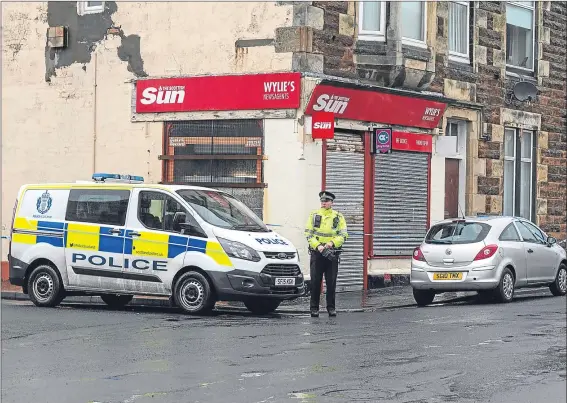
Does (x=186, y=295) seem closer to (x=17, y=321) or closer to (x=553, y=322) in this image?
(x=17, y=321)

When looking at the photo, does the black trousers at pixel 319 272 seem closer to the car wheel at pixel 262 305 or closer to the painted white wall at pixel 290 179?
the car wheel at pixel 262 305

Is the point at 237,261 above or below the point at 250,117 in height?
below

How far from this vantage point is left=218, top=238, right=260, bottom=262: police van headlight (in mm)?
17469

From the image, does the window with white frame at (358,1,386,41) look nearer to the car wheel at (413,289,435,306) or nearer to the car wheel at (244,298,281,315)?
the car wheel at (413,289,435,306)

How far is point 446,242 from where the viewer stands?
782 inches

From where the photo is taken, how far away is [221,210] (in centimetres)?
1836

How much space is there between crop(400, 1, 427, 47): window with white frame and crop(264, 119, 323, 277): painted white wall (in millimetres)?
3454

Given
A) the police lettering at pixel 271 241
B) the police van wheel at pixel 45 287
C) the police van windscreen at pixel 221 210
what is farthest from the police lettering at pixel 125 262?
the police lettering at pixel 271 241

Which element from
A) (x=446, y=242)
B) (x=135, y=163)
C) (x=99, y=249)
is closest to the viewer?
(x=99, y=249)

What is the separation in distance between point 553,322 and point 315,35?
342 inches

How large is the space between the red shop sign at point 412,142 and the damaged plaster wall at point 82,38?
515 cm

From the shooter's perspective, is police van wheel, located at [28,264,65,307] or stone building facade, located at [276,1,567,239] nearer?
police van wheel, located at [28,264,65,307]

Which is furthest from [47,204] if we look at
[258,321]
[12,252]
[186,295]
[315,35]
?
[315,35]

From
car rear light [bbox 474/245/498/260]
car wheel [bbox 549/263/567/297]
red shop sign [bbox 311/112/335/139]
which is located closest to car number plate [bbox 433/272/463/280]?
car rear light [bbox 474/245/498/260]
